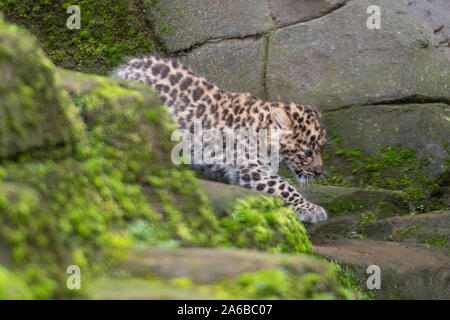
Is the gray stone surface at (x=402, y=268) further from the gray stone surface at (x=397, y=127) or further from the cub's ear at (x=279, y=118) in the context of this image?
the gray stone surface at (x=397, y=127)

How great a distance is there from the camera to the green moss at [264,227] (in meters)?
5.58

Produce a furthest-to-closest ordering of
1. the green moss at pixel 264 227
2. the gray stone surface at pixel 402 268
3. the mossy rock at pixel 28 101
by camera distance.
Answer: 1. the gray stone surface at pixel 402 268
2. the green moss at pixel 264 227
3. the mossy rock at pixel 28 101

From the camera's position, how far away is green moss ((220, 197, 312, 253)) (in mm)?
5582

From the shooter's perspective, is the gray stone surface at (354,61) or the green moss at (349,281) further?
the gray stone surface at (354,61)

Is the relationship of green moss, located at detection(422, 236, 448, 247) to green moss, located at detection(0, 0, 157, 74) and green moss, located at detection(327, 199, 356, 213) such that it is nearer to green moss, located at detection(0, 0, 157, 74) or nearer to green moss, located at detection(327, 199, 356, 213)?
green moss, located at detection(327, 199, 356, 213)

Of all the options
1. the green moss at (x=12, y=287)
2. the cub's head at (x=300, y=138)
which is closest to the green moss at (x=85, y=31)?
the cub's head at (x=300, y=138)

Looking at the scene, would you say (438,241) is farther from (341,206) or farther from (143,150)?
(143,150)

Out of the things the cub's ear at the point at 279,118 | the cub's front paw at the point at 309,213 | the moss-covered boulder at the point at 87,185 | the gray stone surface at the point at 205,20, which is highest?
the gray stone surface at the point at 205,20

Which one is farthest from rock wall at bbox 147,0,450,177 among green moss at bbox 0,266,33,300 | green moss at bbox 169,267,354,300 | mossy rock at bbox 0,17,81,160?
green moss at bbox 0,266,33,300

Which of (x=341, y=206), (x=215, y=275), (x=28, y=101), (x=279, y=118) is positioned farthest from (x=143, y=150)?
(x=341, y=206)

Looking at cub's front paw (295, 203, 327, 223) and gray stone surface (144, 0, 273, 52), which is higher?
gray stone surface (144, 0, 273, 52)

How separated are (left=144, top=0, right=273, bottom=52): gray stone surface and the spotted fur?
2.24 metres

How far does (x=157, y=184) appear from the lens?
17.1ft

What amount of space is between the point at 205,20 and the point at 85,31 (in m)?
2.10
